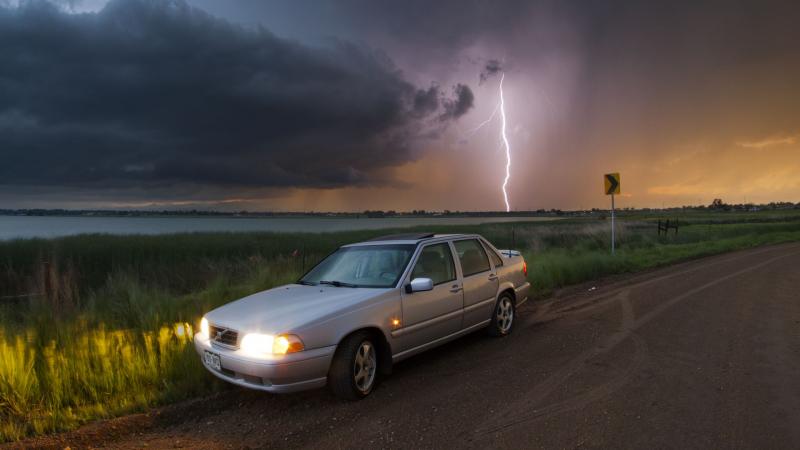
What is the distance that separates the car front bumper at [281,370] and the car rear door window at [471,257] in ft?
8.08

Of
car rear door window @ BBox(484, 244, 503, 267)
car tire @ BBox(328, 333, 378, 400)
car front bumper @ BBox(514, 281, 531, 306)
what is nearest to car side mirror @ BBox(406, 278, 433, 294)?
car tire @ BBox(328, 333, 378, 400)

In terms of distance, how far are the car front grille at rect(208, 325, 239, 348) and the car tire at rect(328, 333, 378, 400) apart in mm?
950

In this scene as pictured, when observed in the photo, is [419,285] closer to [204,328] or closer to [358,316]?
[358,316]

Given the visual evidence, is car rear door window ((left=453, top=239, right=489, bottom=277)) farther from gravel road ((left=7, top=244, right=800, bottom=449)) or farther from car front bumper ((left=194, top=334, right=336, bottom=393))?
car front bumper ((left=194, top=334, right=336, bottom=393))

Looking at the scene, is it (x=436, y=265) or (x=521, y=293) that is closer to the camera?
(x=436, y=265)

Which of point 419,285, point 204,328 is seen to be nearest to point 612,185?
point 419,285

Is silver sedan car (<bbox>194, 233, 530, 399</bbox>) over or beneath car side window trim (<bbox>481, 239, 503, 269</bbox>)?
beneath

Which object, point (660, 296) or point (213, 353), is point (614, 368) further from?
point (660, 296)

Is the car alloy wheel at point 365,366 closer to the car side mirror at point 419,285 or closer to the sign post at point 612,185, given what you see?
the car side mirror at point 419,285

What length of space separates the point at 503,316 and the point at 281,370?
12.3ft

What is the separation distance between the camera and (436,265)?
18.9 feet

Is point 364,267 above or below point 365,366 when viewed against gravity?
above

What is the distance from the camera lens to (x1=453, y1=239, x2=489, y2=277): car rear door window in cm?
619

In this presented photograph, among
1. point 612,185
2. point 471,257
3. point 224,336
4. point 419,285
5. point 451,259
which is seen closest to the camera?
point 224,336
